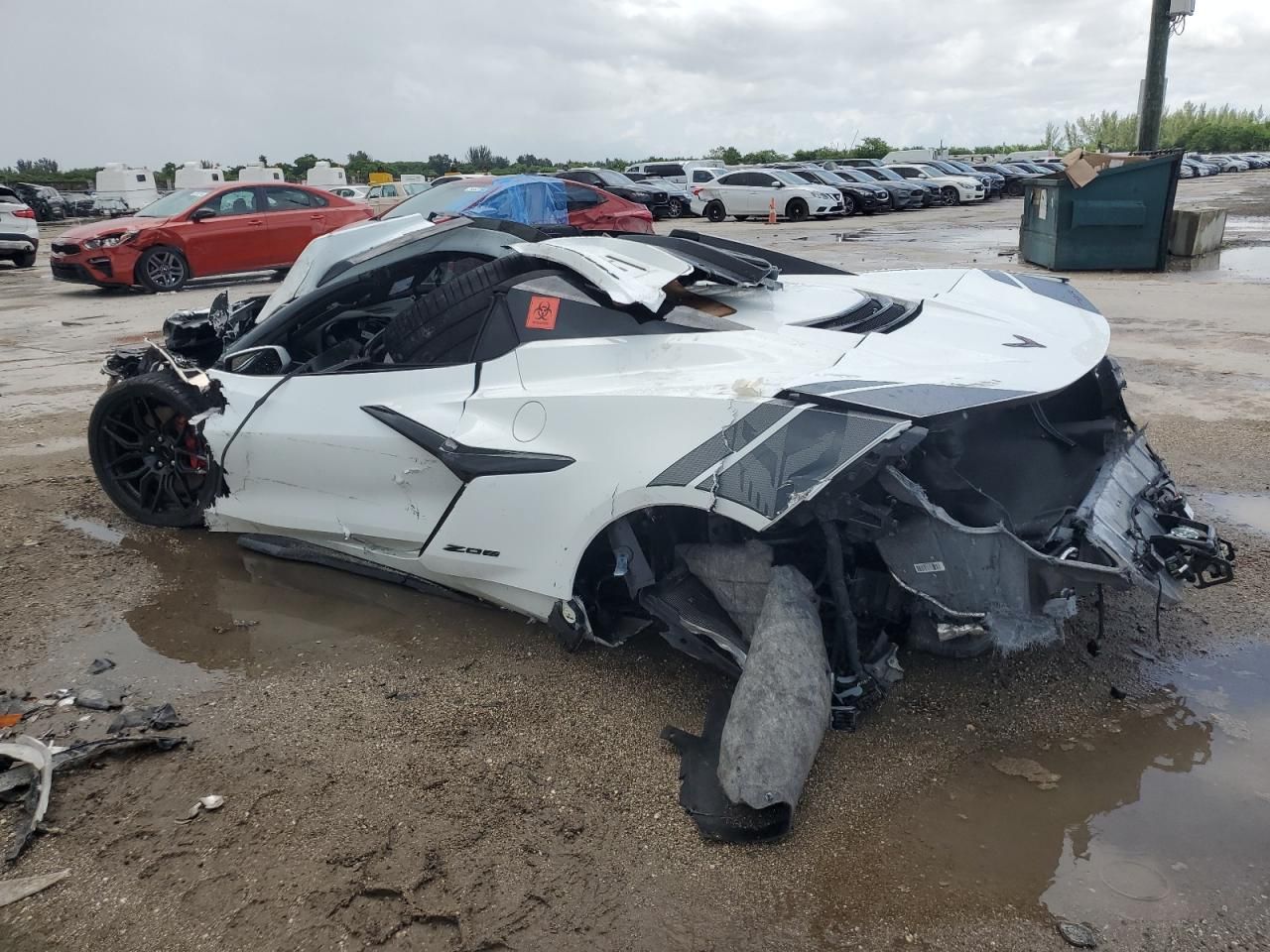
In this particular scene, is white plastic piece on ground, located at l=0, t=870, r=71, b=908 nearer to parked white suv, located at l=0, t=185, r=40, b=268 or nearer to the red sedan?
the red sedan

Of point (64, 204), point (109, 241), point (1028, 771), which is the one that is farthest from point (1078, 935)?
point (64, 204)

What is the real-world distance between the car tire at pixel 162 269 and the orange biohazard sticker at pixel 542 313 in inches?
473

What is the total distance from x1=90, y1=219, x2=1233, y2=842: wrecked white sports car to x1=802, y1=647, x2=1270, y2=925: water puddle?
1.22 ft

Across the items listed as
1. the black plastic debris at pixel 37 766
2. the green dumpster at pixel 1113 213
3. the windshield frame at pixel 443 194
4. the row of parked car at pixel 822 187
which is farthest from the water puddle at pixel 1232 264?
the black plastic debris at pixel 37 766

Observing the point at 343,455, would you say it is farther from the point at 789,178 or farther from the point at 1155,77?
the point at 789,178

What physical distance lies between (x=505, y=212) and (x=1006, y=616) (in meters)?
3.93

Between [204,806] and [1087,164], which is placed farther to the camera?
[1087,164]

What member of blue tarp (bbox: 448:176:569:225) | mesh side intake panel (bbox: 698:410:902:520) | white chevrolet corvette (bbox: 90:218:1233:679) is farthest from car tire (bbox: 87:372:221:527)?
mesh side intake panel (bbox: 698:410:902:520)

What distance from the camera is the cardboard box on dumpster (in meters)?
12.8

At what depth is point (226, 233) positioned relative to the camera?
13.6m

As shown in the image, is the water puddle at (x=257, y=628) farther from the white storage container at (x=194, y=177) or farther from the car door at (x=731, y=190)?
the white storage container at (x=194, y=177)

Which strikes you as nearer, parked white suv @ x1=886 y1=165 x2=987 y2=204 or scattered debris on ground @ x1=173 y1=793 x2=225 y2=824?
scattered debris on ground @ x1=173 y1=793 x2=225 y2=824

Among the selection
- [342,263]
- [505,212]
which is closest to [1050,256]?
[505,212]

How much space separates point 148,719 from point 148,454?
6.19ft
